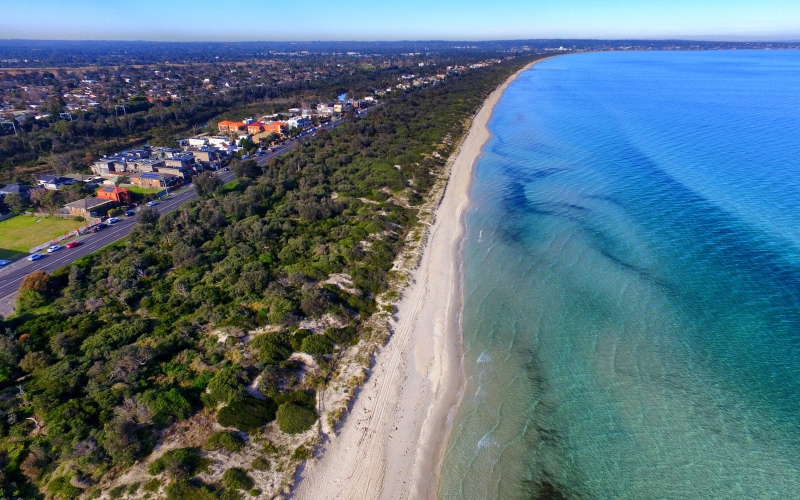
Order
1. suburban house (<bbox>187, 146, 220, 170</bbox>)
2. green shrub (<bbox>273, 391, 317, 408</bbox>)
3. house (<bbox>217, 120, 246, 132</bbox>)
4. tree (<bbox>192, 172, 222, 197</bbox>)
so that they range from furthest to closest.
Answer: house (<bbox>217, 120, 246, 132</bbox>)
suburban house (<bbox>187, 146, 220, 170</bbox>)
tree (<bbox>192, 172, 222, 197</bbox>)
green shrub (<bbox>273, 391, 317, 408</bbox>)

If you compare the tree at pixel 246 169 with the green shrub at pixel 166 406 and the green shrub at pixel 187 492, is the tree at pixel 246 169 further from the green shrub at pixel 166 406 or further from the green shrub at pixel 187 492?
the green shrub at pixel 187 492

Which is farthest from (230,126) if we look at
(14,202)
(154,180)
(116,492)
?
(116,492)

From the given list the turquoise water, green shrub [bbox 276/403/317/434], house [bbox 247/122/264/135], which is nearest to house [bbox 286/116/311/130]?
house [bbox 247/122/264/135]

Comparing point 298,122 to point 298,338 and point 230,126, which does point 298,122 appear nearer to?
point 230,126

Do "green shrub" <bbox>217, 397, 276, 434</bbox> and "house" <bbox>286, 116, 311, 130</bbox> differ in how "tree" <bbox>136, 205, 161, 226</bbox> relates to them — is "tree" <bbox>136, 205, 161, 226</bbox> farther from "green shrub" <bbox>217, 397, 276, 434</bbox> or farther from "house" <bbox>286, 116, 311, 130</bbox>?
"house" <bbox>286, 116, 311, 130</bbox>

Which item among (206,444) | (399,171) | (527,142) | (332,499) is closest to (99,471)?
(206,444)

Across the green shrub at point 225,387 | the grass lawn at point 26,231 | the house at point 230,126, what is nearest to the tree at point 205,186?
the grass lawn at point 26,231
